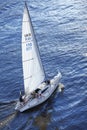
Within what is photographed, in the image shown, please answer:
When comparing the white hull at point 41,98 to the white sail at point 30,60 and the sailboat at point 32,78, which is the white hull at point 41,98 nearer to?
the sailboat at point 32,78

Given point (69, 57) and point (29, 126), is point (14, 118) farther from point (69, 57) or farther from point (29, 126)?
point (69, 57)

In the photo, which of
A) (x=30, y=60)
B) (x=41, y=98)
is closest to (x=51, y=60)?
(x=41, y=98)

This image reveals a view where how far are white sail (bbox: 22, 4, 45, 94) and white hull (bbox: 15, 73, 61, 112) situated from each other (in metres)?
1.76

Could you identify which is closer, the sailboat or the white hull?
the sailboat

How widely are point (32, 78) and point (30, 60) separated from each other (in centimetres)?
335

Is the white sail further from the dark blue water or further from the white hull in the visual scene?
the dark blue water

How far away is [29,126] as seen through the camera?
5756 centimetres

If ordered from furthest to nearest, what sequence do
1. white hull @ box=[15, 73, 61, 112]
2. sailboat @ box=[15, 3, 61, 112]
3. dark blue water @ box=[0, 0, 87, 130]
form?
white hull @ box=[15, 73, 61, 112] < dark blue water @ box=[0, 0, 87, 130] < sailboat @ box=[15, 3, 61, 112]

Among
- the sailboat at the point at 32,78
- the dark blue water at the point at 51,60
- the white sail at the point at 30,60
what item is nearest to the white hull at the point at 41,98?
the sailboat at the point at 32,78

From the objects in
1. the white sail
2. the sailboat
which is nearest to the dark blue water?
the sailboat

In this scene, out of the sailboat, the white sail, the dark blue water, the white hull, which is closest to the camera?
the white sail

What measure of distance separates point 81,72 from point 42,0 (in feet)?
148

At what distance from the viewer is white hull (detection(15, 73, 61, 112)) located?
196 feet

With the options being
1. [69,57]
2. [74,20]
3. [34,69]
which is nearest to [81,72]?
[69,57]
